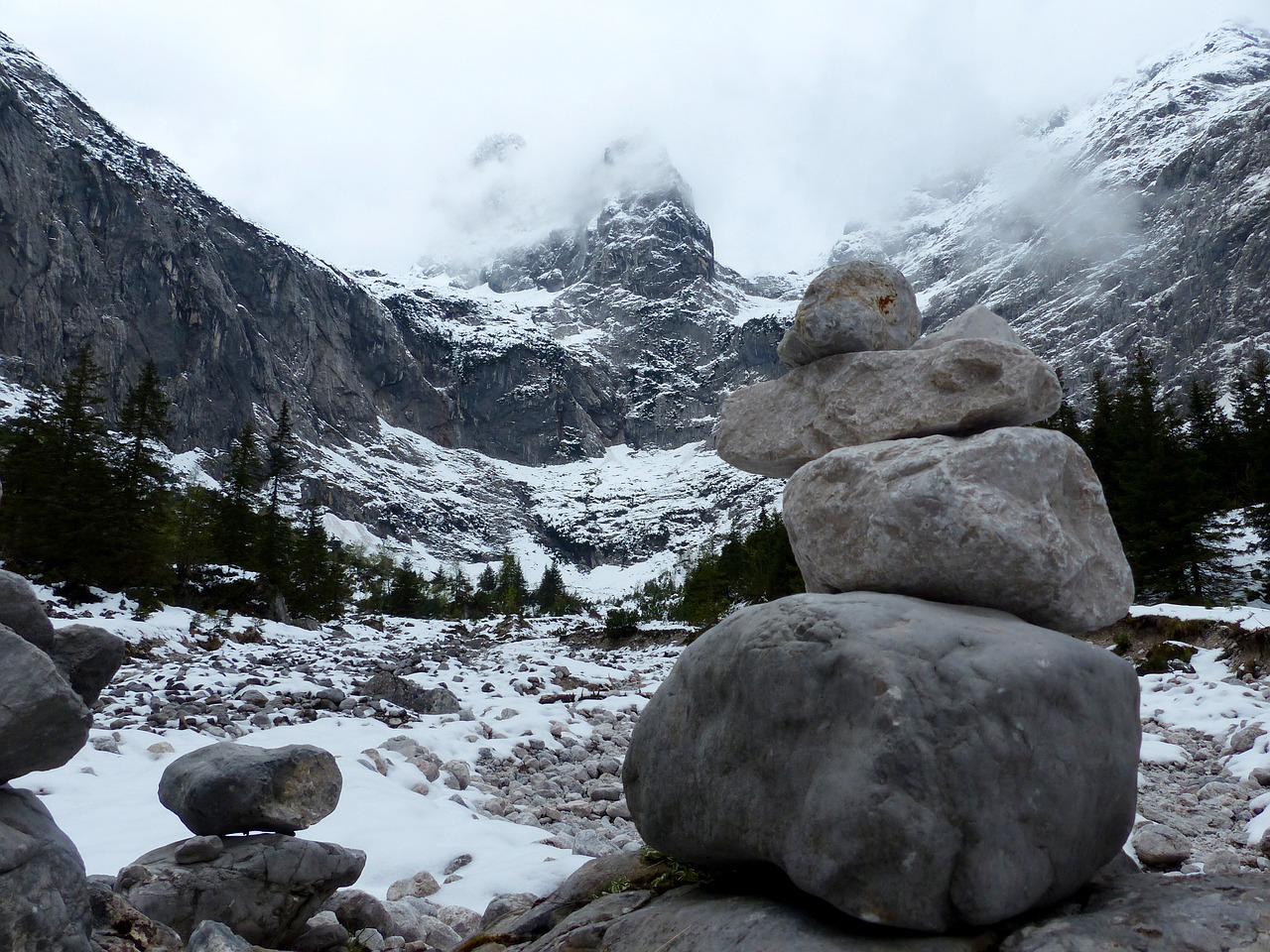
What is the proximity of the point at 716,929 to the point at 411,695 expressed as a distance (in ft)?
43.5

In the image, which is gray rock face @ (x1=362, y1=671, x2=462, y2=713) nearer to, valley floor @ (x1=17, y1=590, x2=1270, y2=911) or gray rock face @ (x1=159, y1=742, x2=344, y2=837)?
valley floor @ (x1=17, y1=590, x2=1270, y2=911)

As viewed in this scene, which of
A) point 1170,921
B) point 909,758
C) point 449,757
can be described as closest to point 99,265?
point 449,757

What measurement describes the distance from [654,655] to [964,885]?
34.0m

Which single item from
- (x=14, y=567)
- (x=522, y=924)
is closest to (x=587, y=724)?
(x=522, y=924)

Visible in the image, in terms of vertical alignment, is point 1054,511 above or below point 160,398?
below

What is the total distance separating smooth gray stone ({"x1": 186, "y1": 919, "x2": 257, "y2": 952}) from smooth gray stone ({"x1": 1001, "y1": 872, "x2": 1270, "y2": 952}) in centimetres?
393

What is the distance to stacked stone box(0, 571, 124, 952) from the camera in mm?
3754

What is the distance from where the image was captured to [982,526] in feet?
14.3

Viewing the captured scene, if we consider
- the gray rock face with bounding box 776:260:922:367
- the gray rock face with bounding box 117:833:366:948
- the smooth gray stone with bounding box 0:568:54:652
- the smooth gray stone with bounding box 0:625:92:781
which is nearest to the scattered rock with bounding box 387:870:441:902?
the gray rock face with bounding box 117:833:366:948

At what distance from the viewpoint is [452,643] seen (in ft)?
127

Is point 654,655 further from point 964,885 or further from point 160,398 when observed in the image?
point 964,885

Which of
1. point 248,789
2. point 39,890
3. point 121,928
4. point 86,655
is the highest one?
point 86,655

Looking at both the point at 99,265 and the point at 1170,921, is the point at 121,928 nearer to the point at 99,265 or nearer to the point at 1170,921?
the point at 1170,921

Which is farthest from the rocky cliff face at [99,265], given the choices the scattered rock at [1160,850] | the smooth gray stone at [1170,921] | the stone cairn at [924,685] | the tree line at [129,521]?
the smooth gray stone at [1170,921]
